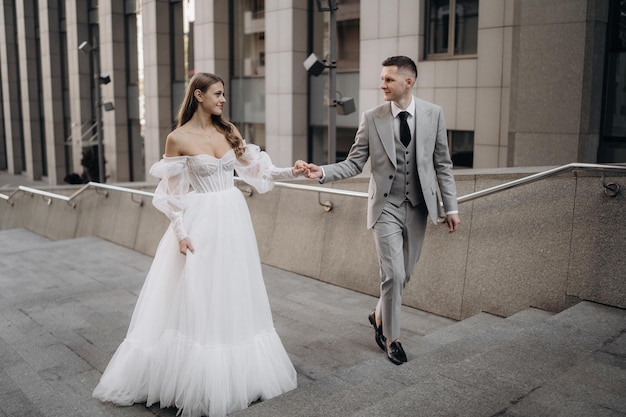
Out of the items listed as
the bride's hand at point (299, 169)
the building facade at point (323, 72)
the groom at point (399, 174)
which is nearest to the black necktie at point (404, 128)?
the groom at point (399, 174)

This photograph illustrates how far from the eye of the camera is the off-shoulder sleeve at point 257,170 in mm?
5422

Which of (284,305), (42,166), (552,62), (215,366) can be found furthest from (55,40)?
(215,366)

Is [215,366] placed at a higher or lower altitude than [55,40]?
lower

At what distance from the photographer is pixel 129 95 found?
98.4 feet

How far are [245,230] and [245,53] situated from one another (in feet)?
62.4

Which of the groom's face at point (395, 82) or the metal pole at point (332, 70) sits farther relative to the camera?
the metal pole at point (332, 70)

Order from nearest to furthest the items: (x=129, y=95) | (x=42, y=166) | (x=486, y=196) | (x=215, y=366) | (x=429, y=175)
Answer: (x=215, y=366) < (x=429, y=175) < (x=486, y=196) < (x=129, y=95) < (x=42, y=166)

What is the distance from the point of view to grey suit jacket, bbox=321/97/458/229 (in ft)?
17.7

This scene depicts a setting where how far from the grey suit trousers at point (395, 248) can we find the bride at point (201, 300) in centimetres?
100

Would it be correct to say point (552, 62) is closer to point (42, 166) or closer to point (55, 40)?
point (55, 40)

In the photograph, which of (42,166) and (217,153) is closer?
(217,153)

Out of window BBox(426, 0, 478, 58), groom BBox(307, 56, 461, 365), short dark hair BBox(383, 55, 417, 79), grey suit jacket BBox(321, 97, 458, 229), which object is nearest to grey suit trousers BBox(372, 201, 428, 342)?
groom BBox(307, 56, 461, 365)

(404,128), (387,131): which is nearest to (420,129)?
(404,128)

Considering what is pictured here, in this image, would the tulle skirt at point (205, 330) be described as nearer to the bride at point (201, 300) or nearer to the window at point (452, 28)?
the bride at point (201, 300)
